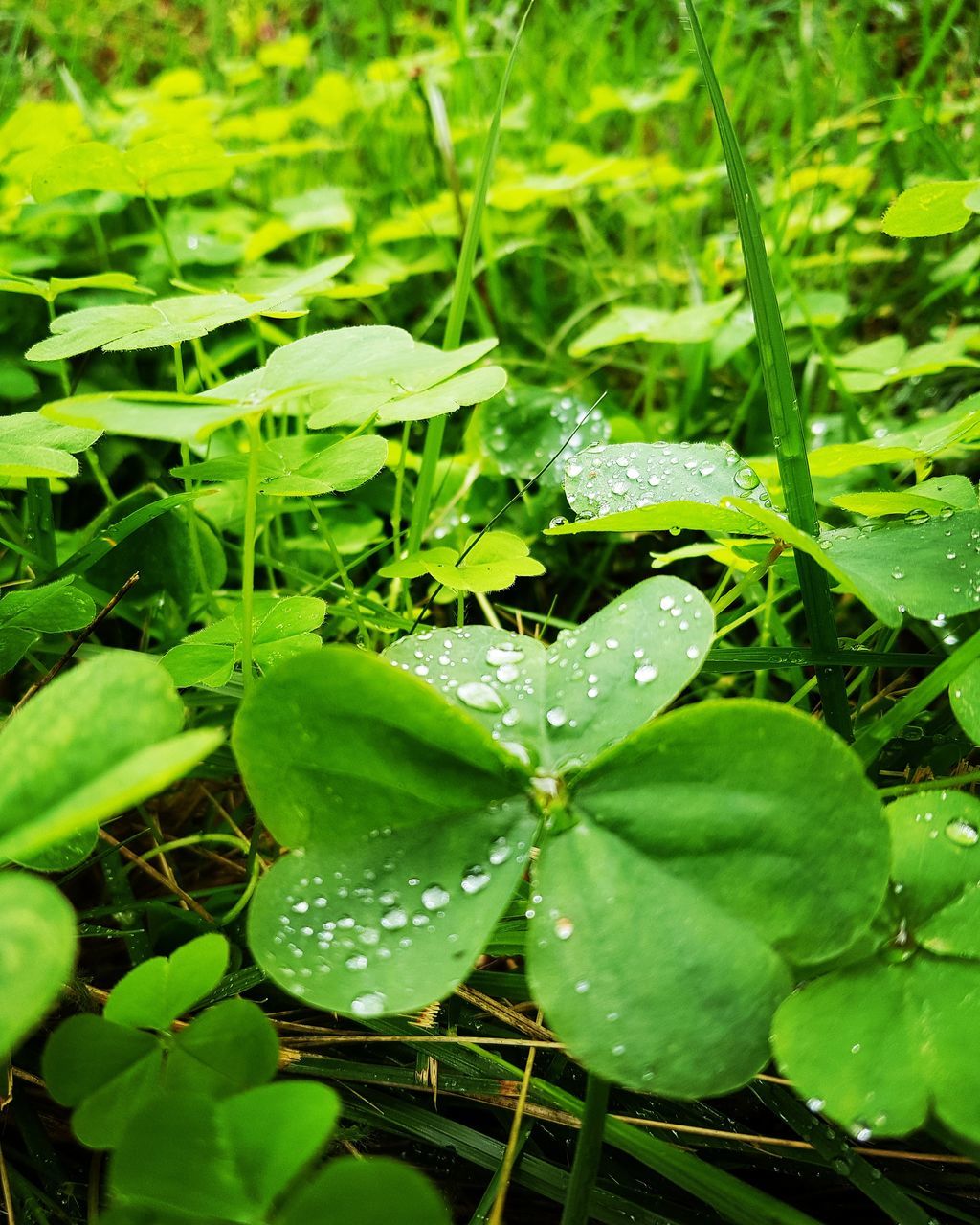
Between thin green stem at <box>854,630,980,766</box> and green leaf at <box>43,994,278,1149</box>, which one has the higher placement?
thin green stem at <box>854,630,980,766</box>

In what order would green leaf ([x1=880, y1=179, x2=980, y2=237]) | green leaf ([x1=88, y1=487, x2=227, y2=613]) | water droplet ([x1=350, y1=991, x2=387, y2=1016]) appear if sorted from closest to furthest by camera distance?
1. water droplet ([x1=350, y1=991, x2=387, y2=1016])
2. green leaf ([x1=880, y1=179, x2=980, y2=237])
3. green leaf ([x1=88, y1=487, x2=227, y2=613])

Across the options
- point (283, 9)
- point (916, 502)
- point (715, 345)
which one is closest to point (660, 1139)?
point (916, 502)

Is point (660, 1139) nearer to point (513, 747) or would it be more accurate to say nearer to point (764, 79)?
point (513, 747)

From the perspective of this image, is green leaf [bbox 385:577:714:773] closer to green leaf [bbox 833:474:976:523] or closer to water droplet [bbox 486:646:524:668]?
water droplet [bbox 486:646:524:668]

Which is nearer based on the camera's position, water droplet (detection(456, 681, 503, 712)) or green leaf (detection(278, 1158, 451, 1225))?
green leaf (detection(278, 1158, 451, 1225))

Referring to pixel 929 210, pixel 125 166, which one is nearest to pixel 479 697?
pixel 929 210

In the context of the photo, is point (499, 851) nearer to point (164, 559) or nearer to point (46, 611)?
point (46, 611)

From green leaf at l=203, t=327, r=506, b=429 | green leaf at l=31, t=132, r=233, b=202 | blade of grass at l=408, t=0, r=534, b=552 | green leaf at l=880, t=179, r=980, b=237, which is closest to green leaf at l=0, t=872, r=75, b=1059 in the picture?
green leaf at l=203, t=327, r=506, b=429

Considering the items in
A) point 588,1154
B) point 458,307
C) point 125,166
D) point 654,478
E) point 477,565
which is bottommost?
point 588,1154
